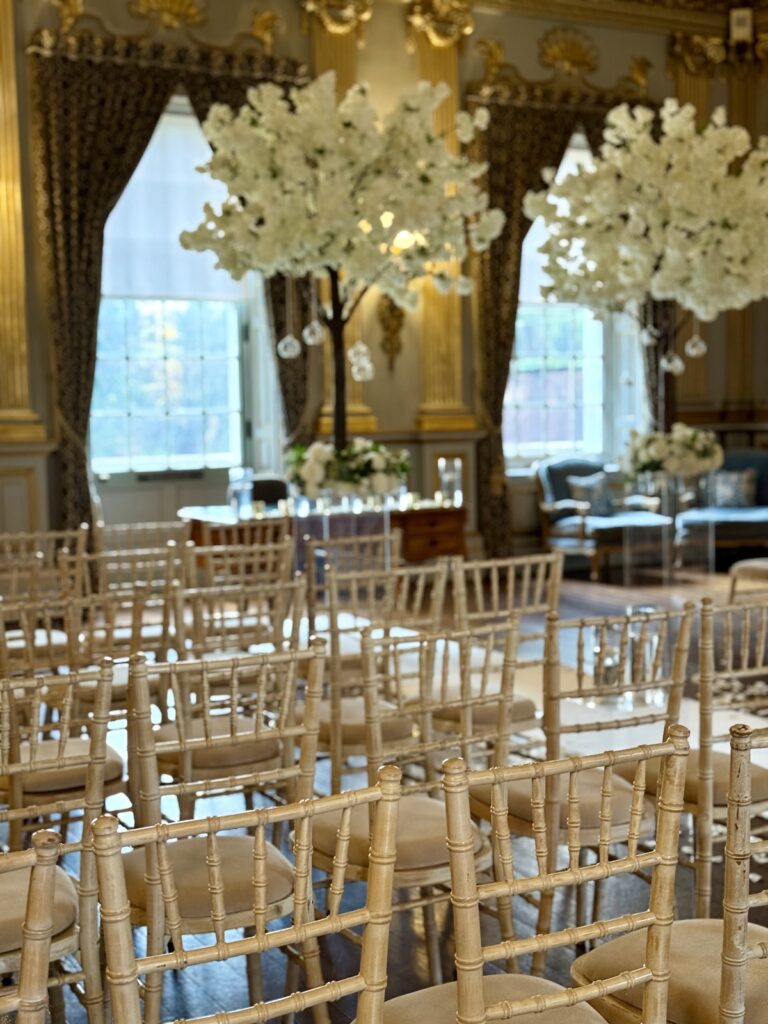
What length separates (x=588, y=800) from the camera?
10.5ft

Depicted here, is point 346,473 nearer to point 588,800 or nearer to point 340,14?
point 588,800

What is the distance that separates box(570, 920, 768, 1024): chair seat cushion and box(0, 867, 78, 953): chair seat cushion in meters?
0.97

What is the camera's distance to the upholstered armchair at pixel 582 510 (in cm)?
1062

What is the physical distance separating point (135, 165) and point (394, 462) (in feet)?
11.7

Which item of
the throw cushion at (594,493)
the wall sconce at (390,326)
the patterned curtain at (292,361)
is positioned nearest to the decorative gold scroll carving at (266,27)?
the patterned curtain at (292,361)

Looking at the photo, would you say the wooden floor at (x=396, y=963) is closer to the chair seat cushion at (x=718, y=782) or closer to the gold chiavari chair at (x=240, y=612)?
the chair seat cushion at (x=718, y=782)

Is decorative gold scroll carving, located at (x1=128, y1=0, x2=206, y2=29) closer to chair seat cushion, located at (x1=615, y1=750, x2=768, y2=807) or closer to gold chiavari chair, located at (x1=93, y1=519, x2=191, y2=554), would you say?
gold chiavari chair, located at (x1=93, y1=519, x2=191, y2=554)

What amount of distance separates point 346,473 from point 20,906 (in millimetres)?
4635

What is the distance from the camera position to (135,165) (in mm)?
9258

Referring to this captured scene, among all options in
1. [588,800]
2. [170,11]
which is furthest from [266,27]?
[588,800]

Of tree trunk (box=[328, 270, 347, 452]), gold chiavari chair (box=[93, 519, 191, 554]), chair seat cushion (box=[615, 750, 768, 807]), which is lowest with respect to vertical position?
Answer: chair seat cushion (box=[615, 750, 768, 807])

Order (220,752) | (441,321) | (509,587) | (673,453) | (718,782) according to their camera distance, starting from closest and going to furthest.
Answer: (718,782), (220,752), (509,587), (673,453), (441,321)

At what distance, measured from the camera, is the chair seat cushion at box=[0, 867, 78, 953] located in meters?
2.40

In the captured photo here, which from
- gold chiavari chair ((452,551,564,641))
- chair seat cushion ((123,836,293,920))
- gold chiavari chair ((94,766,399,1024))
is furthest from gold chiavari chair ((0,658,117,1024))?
gold chiavari chair ((452,551,564,641))
